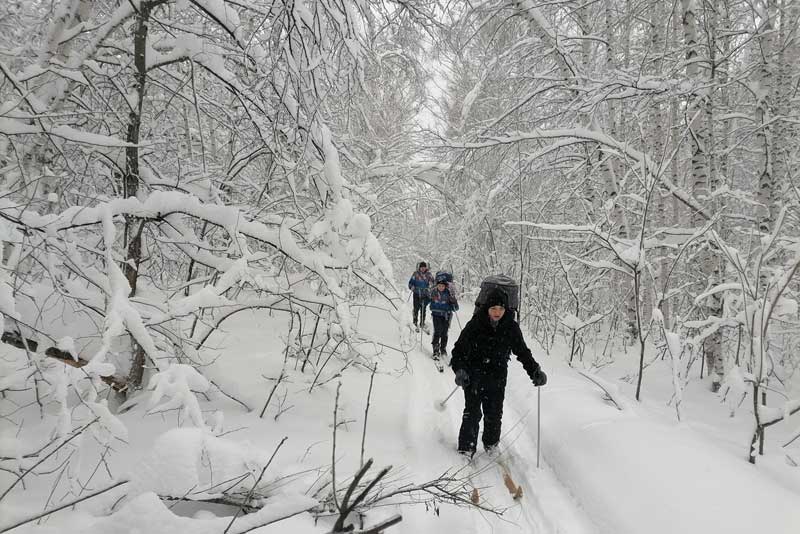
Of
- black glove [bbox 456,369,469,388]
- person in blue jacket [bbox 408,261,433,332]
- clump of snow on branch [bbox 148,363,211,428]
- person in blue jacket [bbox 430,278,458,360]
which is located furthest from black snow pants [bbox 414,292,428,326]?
clump of snow on branch [bbox 148,363,211,428]

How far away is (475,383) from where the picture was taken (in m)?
4.30

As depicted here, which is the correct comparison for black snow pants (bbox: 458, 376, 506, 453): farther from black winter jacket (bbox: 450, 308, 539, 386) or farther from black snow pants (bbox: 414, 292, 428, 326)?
black snow pants (bbox: 414, 292, 428, 326)

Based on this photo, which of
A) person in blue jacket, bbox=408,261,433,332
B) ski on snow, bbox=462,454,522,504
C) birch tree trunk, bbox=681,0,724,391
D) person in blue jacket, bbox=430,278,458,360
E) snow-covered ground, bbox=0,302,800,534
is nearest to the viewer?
snow-covered ground, bbox=0,302,800,534

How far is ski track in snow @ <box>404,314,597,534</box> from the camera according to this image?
2.98 m

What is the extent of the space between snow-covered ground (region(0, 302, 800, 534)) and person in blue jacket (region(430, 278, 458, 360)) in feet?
7.98

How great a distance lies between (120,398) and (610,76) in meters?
6.23

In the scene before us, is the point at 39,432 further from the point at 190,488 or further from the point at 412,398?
the point at 412,398

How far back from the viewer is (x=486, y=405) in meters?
4.34

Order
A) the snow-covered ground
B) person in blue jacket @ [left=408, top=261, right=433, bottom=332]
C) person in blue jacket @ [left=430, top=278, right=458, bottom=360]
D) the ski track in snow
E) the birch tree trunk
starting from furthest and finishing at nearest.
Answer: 1. person in blue jacket @ [left=408, top=261, right=433, bottom=332]
2. person in blue jacket @ [left=430, top=278, right=458, bottom=360]
3. the birch tree trunk
4. the ski track in snow
5. the snow-covered ground

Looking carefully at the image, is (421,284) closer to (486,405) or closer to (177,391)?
(486,405)

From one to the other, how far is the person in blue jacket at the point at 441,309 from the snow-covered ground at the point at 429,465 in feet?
7.98

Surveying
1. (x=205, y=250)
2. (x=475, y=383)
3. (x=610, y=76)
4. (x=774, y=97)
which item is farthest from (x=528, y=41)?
(x=205, y=250)

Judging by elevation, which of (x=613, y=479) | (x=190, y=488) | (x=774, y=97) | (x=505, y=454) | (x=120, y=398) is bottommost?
(x=505, y=454)

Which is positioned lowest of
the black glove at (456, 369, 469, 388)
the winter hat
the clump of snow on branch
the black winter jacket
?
the black glove at (456, 369, 469, 388)
